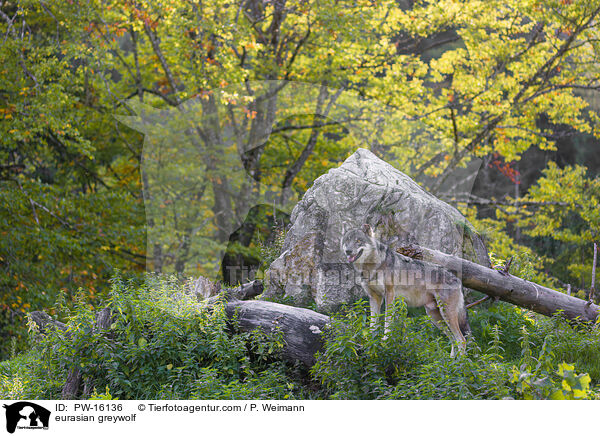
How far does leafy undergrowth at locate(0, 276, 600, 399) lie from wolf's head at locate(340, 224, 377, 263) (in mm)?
541

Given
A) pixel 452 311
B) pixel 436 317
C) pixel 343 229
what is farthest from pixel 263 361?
pixel 343 229

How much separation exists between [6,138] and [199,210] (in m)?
5.30

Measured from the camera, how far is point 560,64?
50.0 feet

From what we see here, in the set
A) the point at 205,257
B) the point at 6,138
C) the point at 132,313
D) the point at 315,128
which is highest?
the point at 315,128

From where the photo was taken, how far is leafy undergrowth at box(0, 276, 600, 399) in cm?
509

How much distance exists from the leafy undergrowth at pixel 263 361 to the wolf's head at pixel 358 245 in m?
0.54

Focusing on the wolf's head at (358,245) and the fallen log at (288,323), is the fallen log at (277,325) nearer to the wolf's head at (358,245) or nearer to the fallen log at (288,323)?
the fallen log at (288,323)

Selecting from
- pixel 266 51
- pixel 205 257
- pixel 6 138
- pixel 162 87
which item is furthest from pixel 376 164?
pixel 162 87

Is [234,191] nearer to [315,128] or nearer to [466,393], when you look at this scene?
[315,128]
